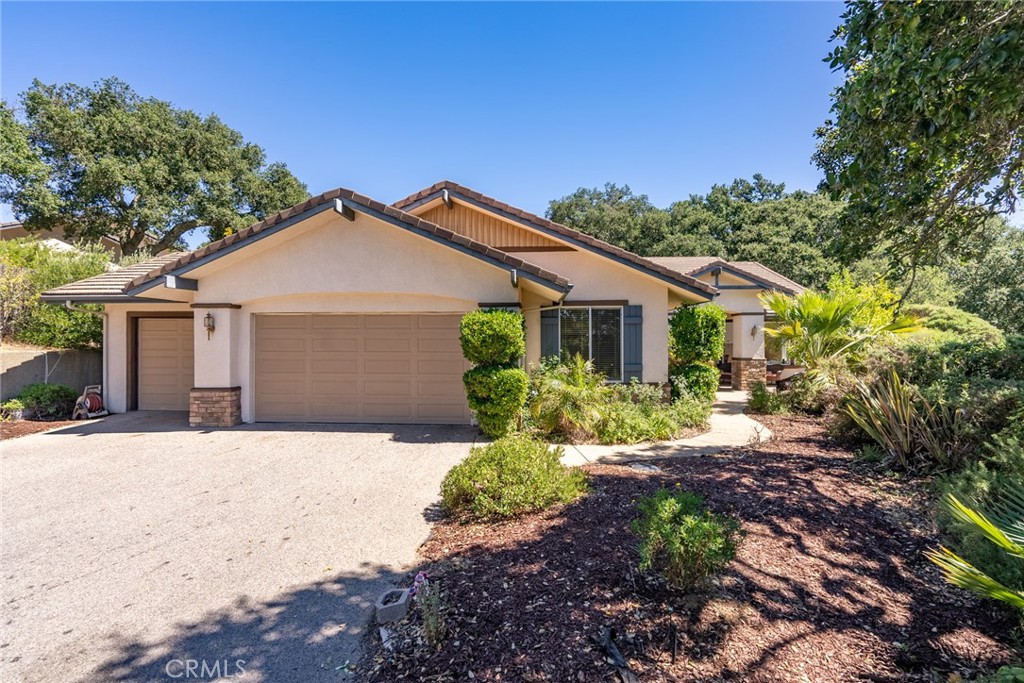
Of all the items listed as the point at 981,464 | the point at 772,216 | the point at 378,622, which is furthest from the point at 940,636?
the point at 772,216

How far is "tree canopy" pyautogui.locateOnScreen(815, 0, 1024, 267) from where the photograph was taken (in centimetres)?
420

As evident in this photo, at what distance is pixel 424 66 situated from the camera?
1191 cm

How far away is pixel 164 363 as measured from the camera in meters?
11.5

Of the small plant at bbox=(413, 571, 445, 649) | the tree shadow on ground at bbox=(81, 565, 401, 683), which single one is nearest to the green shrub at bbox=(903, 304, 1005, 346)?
the small plant at bbox=(413, 571, 445, 649)

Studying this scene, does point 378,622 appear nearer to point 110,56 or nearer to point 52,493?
point 52,493

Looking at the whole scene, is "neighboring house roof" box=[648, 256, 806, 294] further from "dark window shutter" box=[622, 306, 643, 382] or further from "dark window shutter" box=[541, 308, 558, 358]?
"dark window shutter" box=[541, 308, 558, 358]

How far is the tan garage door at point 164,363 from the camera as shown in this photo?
37.4ft

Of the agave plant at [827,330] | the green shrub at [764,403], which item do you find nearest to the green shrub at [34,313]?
the green shrub at [764,403]

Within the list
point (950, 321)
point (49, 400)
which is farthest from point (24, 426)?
point (950, 321)

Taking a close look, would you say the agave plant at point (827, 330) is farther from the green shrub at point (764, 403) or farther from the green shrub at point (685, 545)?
the green shrub at point (685, 545)

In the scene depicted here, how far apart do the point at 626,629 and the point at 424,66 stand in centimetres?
1286

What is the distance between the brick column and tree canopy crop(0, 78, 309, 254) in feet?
73.1

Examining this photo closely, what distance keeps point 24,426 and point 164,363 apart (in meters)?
2.68

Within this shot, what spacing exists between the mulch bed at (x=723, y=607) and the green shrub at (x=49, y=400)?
11.6 meters
